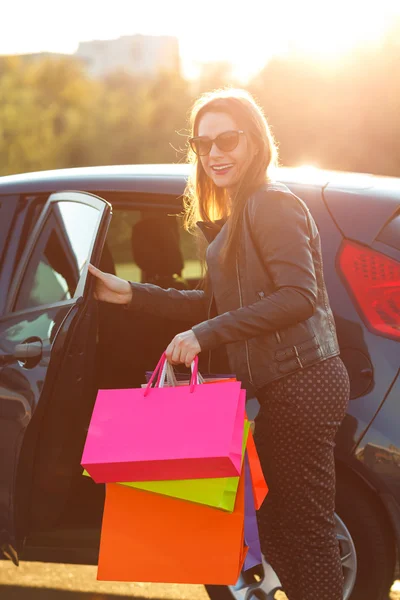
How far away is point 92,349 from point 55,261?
0.47 metres

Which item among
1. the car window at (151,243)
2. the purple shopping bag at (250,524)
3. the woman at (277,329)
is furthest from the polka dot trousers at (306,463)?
the car window at (151,243)

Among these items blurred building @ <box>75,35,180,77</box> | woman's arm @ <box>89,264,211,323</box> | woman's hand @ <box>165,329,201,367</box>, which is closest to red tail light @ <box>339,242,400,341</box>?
woman's arm @ <box>89,264,211,323</box>

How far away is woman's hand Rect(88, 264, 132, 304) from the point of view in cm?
277

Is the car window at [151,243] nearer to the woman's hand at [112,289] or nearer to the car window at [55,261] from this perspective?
the car window at [55,261]

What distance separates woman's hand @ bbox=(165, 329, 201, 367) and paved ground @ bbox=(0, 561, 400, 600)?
62.8 inches

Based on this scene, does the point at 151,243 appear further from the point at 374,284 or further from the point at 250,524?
the point at 250,524

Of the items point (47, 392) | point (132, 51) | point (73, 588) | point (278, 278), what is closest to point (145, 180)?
point (47, 392)

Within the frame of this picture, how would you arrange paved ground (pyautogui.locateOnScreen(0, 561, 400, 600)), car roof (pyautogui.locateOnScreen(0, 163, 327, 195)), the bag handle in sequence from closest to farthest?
the bag handle < car roof (pyautogui.locateOnScreen(0, 163, 327, 195)) < paved ground (pyautogui.locateOnScreen(0, 561, 400, 600))

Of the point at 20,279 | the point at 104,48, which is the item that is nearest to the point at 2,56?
the point at 104,48

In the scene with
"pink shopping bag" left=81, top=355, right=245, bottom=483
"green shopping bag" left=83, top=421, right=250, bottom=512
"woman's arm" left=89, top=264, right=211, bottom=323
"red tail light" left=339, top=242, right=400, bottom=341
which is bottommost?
"green shopping bag" left=83, top=421, right=250, bottom=512

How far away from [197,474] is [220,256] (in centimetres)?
64

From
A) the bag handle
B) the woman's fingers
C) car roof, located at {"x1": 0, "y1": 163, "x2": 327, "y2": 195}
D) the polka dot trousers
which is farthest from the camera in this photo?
Answer: car roof, located at {"x1": 0, "y1": 163, "x2": 327, "y2": 195}

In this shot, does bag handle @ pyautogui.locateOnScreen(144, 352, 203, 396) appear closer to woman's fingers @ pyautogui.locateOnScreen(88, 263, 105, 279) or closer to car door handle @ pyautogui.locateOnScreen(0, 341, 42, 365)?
woman's fingers @ pyautogui.locateOnScreen(88, 263, 105, 279)

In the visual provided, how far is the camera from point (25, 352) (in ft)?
9.32
